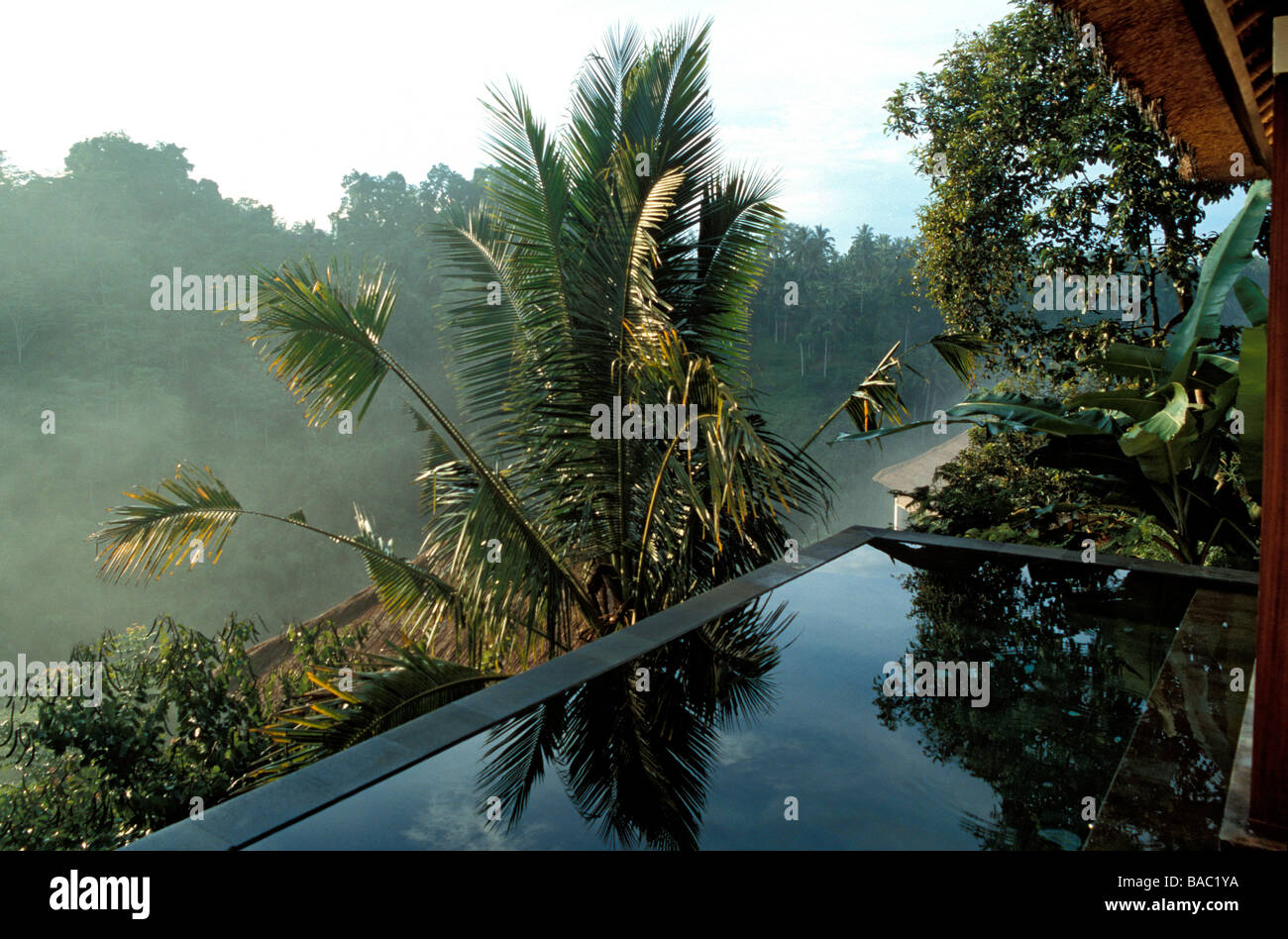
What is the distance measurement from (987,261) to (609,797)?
27.6 ft

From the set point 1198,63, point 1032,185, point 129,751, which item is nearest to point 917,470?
point 1032,185

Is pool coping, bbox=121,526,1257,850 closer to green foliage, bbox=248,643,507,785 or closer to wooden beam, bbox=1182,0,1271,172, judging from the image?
green foliage, bbox=248,643,507,785

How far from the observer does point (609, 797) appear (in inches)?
91.1

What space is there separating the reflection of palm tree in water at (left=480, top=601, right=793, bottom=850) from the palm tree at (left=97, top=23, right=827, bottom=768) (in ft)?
2.56

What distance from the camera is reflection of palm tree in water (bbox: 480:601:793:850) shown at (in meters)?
2.21

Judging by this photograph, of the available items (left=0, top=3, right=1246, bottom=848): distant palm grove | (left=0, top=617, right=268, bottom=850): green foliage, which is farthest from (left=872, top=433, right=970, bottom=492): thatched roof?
(left=0, top=617, right=268, bottom=850): green foliage

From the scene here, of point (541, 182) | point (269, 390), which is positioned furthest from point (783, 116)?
point (541, 182)

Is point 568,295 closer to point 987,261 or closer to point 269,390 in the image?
point 987,261

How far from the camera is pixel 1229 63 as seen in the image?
2.66 metres

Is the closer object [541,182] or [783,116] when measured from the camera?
[541,182]

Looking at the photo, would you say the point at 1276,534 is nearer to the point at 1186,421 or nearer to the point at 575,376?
the point at 1186,421

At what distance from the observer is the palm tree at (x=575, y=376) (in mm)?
4188

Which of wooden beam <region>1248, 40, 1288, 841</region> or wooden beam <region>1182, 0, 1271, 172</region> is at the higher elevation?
wooden beam <region>1182, 0, 1271, 172</region>
